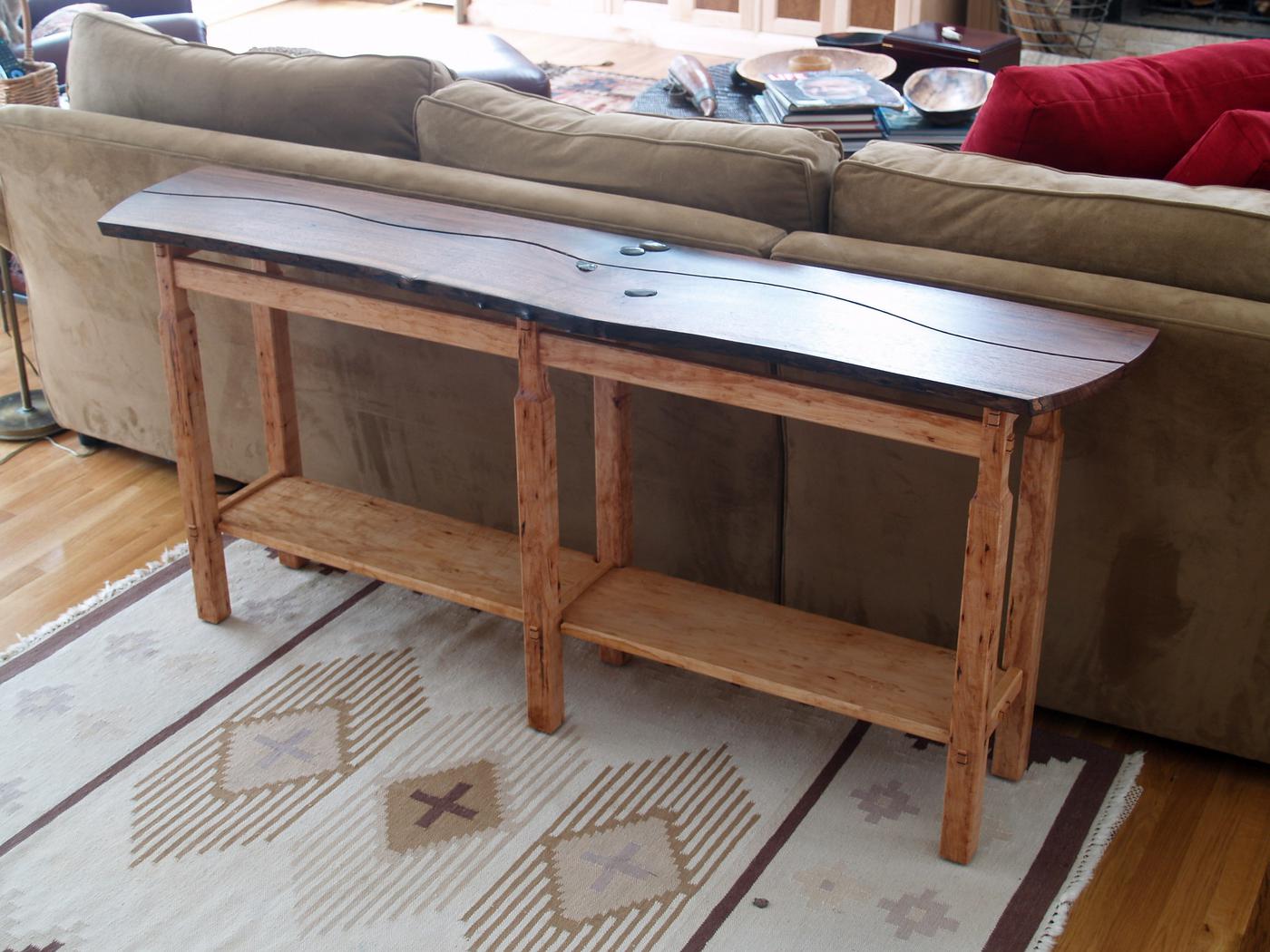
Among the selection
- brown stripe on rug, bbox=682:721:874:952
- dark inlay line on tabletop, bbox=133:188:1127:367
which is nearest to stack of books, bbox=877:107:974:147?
dark inlay line on tabletop, bbox=133:188:1127:367

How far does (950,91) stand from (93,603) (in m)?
2.35

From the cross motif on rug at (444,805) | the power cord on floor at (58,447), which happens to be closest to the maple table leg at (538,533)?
A: the cross motif on rug at (444,805)

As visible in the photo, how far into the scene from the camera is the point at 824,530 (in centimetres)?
209

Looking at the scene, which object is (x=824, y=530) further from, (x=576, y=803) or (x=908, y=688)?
(x=576, y=803)

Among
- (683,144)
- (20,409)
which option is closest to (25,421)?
(20,409)

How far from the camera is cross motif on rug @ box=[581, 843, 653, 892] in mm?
1809

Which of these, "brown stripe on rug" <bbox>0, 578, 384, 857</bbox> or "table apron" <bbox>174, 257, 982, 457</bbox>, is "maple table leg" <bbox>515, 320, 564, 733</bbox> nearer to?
"table apron" <bbox>174, 257, 982, 457</bbox>

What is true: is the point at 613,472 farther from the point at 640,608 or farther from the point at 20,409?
the point at 20,409

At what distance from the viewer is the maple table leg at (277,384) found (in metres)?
2.29

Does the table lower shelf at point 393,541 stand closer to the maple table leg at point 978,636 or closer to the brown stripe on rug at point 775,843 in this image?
the brown stripe on rug at point 775,843

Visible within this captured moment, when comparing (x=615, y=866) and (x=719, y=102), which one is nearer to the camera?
(x=615, y=866)

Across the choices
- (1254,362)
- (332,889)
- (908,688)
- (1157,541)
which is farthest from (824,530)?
(332,889)

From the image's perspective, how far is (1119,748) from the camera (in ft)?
6.73

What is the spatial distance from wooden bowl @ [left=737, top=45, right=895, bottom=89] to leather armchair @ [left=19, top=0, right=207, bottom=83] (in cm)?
158
